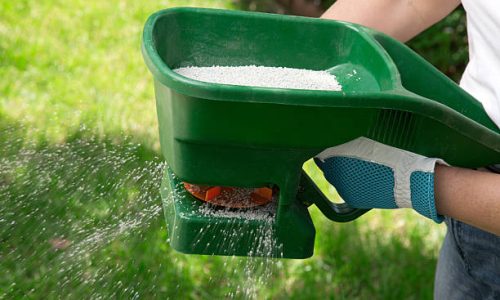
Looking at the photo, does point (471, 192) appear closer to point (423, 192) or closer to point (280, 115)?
point (423, 192)

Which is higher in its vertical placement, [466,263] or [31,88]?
[466,263]

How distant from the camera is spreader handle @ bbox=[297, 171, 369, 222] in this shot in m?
1.43

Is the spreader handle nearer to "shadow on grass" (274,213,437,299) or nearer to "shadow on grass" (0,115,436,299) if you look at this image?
"shadow on grass" (0,115,436,299)

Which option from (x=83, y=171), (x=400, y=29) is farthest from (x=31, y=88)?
(x=400, y=29)

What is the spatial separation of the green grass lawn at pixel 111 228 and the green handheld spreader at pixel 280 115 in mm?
376

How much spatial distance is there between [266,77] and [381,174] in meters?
0.26

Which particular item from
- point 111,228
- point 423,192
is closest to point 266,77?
point 423,192

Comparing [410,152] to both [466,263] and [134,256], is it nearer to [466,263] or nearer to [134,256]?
[466,263]

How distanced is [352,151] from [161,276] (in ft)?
4.06

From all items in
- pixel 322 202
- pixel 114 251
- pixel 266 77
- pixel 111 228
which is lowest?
pixel 114 251

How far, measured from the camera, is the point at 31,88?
322cm

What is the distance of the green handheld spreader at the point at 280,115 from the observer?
3.76 feet

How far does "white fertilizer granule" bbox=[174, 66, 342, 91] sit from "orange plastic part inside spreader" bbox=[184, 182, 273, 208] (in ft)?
0.59

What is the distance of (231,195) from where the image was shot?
137 centimetres
